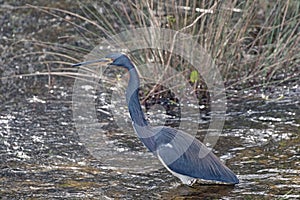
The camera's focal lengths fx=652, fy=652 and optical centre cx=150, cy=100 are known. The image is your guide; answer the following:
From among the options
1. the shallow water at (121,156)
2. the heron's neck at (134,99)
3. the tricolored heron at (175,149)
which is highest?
the heron's neck at (134,99)

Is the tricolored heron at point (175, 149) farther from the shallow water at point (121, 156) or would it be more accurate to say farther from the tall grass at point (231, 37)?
the tall grass at point (231, 37)

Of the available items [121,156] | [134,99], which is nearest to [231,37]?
[121,156]

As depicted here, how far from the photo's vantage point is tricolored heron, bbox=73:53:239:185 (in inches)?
188

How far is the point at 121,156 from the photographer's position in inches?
218

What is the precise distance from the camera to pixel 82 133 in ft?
20.1

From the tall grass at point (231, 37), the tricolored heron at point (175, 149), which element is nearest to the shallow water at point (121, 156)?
the tricolored heron at point (175, 149)

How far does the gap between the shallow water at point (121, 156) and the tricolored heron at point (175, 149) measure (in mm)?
125

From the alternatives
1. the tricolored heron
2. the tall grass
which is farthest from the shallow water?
the tall grass

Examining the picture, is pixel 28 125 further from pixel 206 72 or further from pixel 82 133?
pixel 206 72

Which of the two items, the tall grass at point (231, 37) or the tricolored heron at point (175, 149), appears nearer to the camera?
the tricolored heron at point (175, 149)

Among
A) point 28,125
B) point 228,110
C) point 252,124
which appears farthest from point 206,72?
point 28,125

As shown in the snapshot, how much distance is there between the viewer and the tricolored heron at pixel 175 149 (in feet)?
15.7

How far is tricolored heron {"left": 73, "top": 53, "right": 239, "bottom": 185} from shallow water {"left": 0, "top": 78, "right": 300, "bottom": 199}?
125 millimetres

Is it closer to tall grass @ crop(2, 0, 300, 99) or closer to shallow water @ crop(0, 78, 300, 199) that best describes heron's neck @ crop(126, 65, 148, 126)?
shallow water @ crop(0, 78, 300, 199)
